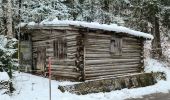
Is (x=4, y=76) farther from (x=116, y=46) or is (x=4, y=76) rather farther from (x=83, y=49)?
(x=116, y=46)

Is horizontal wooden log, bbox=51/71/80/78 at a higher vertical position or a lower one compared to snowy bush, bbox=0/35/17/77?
lower

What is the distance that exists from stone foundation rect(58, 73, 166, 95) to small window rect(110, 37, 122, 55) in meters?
1.78

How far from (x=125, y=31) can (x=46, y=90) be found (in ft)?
23.2

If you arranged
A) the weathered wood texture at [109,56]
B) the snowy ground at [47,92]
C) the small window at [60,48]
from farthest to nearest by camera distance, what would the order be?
the small window at [60,48] < the weathered wood texture at [109,56] < the snowy ground at [47,92]

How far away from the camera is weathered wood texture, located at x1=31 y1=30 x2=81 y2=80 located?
68.4 feet

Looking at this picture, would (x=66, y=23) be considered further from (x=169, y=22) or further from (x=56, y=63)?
(x=169, y=22)

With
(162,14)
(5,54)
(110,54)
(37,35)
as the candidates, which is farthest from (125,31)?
(162,14)

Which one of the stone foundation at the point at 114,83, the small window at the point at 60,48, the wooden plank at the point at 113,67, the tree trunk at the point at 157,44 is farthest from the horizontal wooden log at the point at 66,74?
the tree trunk at the point at 157,44

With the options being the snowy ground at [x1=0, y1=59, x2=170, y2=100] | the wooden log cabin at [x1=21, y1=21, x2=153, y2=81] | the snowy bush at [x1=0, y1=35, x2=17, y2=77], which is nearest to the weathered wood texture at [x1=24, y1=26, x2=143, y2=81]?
the wooden log cabin at [x1=21, y1=21, x2=153, y2=81]

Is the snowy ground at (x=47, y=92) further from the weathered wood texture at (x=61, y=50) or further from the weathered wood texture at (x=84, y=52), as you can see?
the weathered wood texture at (x=84, y=52)

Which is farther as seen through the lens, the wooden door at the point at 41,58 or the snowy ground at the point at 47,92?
the wooden door at the point at 41,58

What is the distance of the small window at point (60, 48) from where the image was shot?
21516mm

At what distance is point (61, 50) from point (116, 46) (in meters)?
3.86

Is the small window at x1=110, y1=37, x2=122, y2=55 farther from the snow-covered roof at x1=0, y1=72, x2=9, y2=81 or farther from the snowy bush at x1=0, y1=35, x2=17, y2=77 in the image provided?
the snow-covered roof at x1=0, y1=72, x2=9, y2=81
